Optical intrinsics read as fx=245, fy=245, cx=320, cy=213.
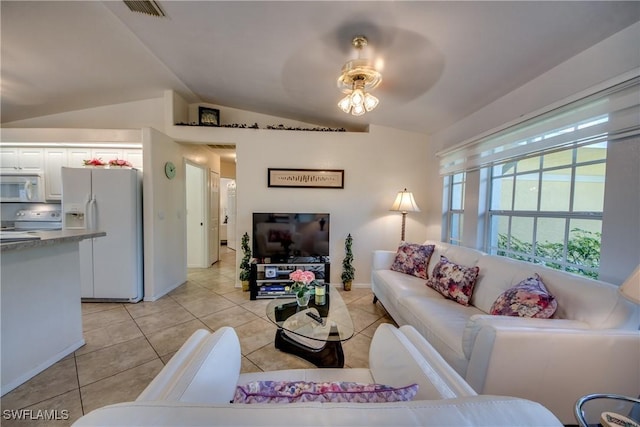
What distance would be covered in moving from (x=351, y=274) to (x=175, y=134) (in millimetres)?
3239

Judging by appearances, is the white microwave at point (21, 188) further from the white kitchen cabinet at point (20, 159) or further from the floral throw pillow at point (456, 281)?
the floral throw pillow at point (456, 281)

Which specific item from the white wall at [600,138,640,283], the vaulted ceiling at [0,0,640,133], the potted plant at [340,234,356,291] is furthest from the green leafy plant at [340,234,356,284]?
→ the white wall at [600,138,640,283]

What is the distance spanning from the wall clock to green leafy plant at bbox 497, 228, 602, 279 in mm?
4270

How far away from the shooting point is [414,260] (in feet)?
9.45

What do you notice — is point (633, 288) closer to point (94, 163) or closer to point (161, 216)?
point (161, 216)

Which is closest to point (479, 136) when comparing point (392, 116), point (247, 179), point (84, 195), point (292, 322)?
point (392, 116)

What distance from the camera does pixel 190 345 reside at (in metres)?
1.00

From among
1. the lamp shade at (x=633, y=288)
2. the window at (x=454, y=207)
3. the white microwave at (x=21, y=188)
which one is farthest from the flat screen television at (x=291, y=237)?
the white microwave at (x=21, y=188)

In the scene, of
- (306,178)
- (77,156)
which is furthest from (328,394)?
(77,156)

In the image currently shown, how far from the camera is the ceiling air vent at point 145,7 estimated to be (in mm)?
1871

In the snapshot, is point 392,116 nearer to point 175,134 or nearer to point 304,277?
point 304,277

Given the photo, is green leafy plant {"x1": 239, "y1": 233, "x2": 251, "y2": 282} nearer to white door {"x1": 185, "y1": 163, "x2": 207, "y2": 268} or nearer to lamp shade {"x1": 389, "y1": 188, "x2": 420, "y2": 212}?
white door {"x1": 185, "y1": 163, "x2": 207, "y2": 268}

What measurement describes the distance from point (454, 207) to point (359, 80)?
230cm

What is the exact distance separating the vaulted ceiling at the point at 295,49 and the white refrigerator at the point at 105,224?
119 cm
